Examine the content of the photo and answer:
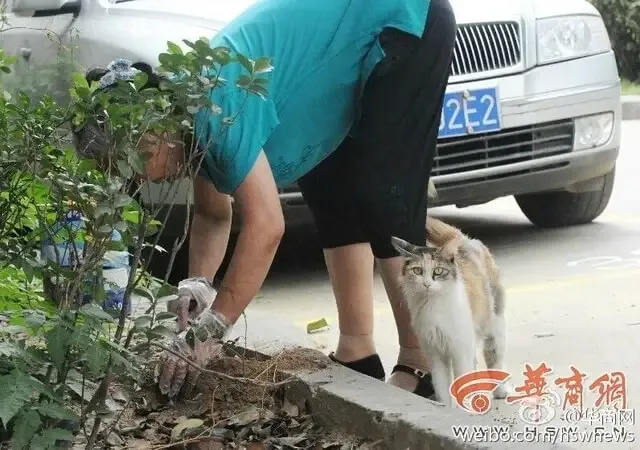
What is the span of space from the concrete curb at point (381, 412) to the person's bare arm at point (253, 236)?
0.35 meters

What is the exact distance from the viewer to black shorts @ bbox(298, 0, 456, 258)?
326 cm

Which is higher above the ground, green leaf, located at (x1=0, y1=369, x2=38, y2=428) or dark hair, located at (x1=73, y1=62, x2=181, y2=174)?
dark hair, located at (x1=73, y1=62, x2=181, y2=174)

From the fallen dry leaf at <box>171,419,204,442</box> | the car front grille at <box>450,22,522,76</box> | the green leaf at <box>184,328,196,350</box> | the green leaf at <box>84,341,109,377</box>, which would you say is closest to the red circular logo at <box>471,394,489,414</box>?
the fallen dry leaf at <box>171,419,204,442</box>

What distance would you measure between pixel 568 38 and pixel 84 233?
13.9 feet

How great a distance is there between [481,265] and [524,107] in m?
2.33

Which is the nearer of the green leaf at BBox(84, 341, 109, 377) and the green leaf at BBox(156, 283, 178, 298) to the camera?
the green leaf at BBox(84, 341, 109, 377)

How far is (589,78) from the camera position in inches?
245

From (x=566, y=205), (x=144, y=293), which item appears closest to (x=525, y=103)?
(x=566, y=205)

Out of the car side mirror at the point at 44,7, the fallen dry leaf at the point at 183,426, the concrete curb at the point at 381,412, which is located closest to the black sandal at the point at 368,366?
the concrete curb at the point at 381,412

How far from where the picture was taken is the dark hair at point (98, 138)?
97.5 inches

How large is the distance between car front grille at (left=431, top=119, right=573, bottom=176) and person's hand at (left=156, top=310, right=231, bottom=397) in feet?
9.13

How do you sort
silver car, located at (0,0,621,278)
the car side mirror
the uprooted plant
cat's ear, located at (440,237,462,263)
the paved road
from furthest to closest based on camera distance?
the car side mirror < silver car, located at (0,0,621,278) < the paved road < cat's ear, located at (440,237,462,263) < the uprooted plant

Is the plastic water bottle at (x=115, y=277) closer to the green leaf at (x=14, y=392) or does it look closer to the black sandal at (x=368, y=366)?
the green leaf at (x=14, y=392)

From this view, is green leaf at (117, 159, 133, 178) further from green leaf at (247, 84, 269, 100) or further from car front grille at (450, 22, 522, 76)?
car front grille at (450, 22, 522, 76)
